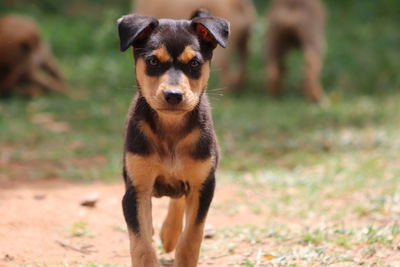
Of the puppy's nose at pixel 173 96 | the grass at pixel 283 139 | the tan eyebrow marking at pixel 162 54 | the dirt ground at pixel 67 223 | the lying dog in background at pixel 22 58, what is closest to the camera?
the puppy's nose at pixel 173 96

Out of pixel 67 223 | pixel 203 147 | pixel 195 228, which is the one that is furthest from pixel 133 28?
pixel 67 223

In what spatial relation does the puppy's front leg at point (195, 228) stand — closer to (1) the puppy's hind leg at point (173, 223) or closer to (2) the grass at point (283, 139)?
(2) the grass at point (283, 139)

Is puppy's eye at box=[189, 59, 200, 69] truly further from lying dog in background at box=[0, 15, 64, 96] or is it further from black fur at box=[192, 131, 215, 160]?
lying dog in background at box=[0, 15, 64, 96]

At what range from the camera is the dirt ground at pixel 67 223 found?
484 cm

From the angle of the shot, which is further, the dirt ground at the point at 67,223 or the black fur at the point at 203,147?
the dirt ground at the point at 67,223

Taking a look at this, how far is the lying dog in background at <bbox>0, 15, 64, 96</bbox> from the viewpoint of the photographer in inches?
453

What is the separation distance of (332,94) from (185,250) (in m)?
7.89

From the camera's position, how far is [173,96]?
13.3 feet

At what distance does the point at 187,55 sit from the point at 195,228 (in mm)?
1027

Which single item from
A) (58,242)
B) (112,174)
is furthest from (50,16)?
(58,242)

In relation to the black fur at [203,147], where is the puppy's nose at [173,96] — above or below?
above

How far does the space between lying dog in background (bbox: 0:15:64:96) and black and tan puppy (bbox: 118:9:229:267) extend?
746 cm

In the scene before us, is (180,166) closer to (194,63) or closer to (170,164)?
(170,164)

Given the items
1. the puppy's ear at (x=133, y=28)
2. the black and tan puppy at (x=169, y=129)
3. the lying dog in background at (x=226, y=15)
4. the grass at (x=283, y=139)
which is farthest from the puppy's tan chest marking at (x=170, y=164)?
the lying dog in background at (x=226, y=15)
